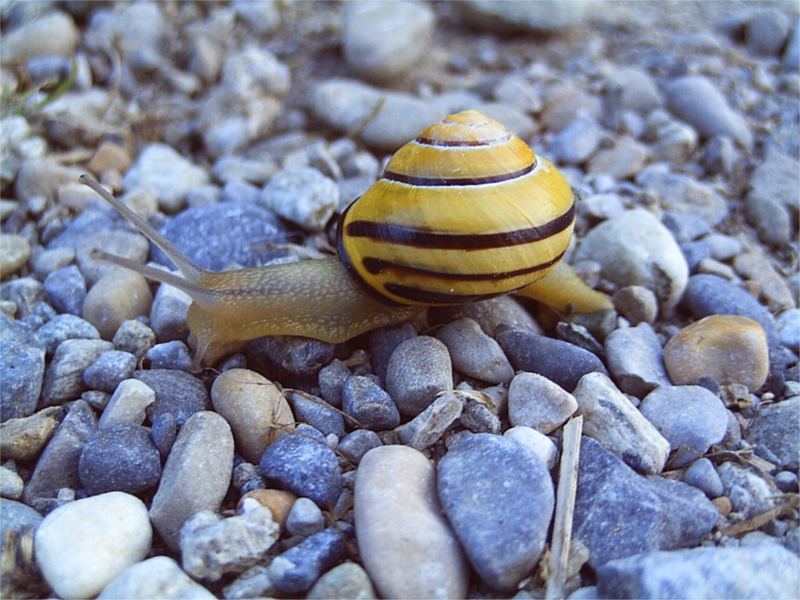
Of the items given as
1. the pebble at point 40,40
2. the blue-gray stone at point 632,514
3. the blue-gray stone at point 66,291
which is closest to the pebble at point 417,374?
the blue-gray stone at point 632,514

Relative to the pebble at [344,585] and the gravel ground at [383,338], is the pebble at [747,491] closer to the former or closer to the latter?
the gravel ground at [383,338]

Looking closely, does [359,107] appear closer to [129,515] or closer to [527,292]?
[527,292]

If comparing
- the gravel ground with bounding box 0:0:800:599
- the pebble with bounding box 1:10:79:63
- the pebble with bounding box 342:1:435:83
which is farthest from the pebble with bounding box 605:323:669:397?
the pebble with bounding box 1:10:79:63

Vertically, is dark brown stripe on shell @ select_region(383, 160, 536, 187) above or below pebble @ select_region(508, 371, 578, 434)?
above

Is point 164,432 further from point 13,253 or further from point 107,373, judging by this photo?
point 13,253

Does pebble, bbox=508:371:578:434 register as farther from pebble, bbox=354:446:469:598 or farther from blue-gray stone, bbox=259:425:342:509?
blue-gray stone, bbox=259:425:342:509
